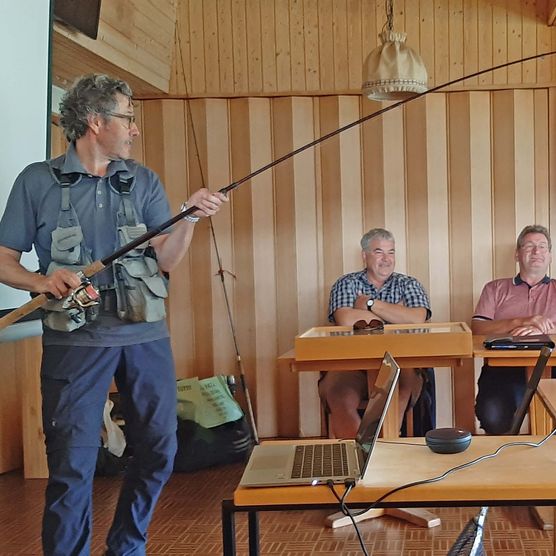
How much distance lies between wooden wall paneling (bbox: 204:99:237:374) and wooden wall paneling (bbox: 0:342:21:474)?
4.15ft

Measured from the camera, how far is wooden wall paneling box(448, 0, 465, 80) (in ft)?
16.2

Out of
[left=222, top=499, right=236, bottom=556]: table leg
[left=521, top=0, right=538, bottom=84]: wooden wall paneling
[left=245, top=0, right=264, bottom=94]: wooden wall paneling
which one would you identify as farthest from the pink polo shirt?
[left=222, top=499, right=236, bottom=556]: table leg

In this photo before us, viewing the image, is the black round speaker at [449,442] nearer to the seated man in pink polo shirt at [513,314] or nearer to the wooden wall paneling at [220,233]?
the seated man in pink polo shirt at [513,314]

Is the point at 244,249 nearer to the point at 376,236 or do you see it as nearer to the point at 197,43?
the point at 376,236

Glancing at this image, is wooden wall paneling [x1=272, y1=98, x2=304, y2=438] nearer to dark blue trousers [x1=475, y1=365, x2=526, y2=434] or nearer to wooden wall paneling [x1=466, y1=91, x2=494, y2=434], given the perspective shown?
wooden wall paneling [x1=466, y1=91, x2=494, y2=434]

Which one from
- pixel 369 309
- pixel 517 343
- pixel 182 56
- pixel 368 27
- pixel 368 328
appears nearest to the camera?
pixel 517 343

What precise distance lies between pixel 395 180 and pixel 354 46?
0.89 m

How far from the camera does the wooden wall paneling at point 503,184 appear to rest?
4996mm

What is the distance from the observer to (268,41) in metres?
5.07

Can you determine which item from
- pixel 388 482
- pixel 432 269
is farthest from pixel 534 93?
pixel 388 482

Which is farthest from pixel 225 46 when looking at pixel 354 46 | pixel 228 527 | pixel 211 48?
pixel 228 527

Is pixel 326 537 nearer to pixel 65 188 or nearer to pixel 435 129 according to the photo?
pixel 65 188

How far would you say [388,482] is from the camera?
4.88 feet

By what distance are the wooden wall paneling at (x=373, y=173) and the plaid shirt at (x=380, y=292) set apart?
86cm
